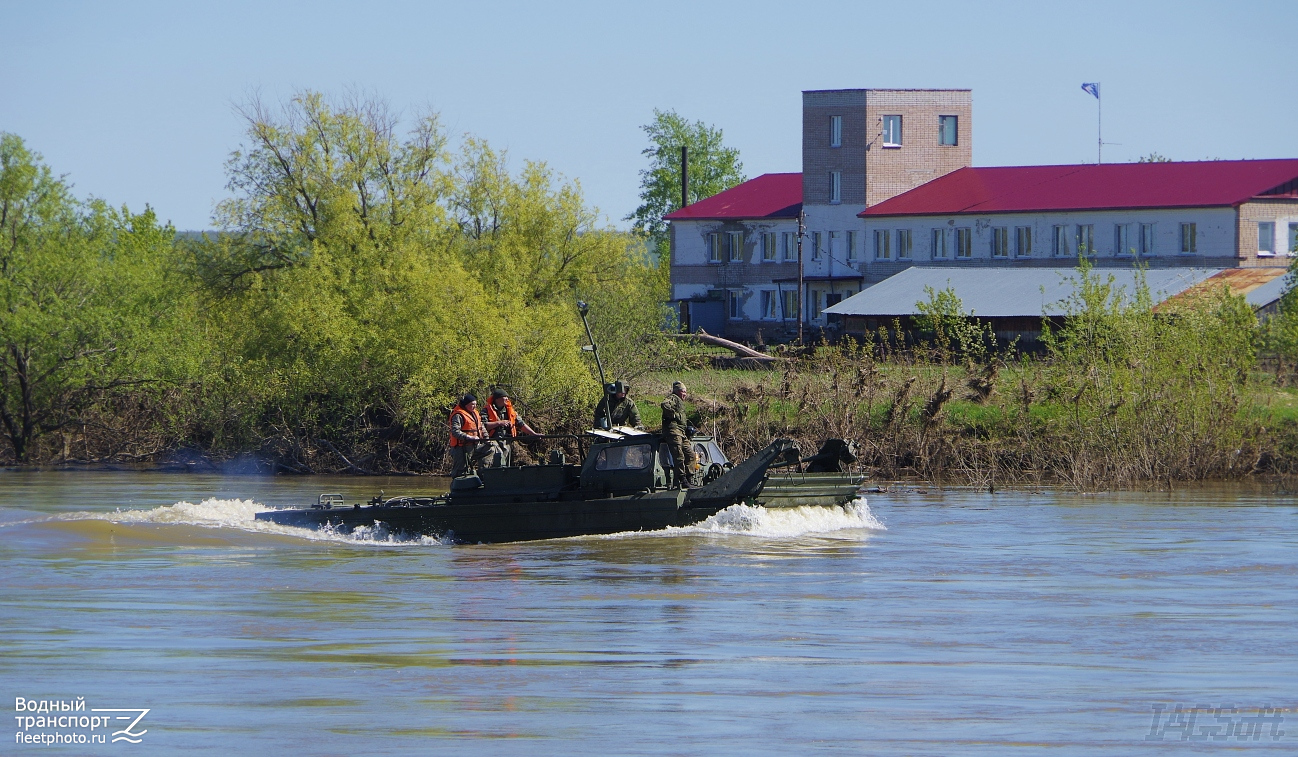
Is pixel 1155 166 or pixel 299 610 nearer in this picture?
pixel 299 610

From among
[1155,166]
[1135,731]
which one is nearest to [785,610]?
[1135,731]

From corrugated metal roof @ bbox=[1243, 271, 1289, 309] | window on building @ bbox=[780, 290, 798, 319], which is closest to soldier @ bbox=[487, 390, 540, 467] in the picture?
corrugated metal roof @ bbox=[1243, 271, 1289, 309]

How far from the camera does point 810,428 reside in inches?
1420

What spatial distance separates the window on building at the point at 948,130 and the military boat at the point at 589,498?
5318 centimetres

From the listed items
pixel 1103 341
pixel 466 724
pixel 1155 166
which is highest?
pixel 1155 166

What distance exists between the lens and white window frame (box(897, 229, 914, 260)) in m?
70.9

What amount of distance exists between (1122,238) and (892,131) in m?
12.6

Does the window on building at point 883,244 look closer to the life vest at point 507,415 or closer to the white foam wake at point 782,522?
the white foam wake at point 782,522

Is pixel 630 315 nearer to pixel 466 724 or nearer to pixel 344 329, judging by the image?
pixel 344 329

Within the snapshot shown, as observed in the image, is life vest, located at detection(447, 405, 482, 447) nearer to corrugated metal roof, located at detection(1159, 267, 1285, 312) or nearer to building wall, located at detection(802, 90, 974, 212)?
corrugated metal roof, located at detection(1159, 267, 1285, 312)

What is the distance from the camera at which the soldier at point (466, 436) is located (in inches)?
896

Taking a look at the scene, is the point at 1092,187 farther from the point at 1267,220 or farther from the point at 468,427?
the point at 468,427

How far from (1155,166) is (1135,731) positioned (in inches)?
2416

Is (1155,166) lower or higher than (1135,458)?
higher
